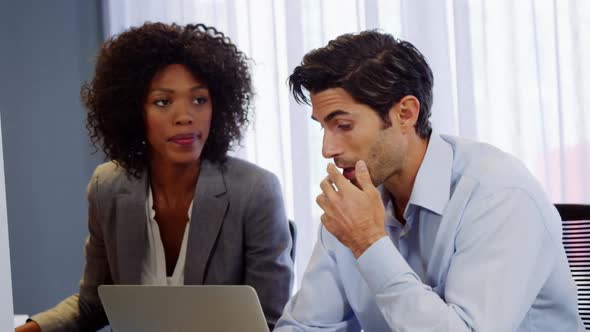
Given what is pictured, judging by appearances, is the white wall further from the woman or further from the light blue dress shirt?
the woman

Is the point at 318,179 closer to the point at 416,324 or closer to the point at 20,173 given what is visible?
the point at 20,173

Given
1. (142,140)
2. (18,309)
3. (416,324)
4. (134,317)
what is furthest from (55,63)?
(416,324)

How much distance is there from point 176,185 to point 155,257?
203 mm

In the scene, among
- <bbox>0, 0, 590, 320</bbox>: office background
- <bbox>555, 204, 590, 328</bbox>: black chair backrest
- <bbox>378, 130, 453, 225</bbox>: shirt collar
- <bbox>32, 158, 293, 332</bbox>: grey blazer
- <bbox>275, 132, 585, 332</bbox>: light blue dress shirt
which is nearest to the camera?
<bbox>275, 132, 585, 332</bbox>: light blue dress shirt

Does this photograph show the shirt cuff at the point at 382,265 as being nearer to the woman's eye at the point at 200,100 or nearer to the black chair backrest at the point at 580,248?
the black chair backrest at the point at 580,248

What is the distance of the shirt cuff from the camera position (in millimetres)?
1345

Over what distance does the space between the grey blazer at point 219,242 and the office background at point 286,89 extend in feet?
1.62

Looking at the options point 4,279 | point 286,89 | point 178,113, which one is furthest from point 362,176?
point 286,89

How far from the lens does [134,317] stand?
4.70 ft

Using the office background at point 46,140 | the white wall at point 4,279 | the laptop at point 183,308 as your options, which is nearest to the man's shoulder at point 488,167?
the laptop at point 183,308

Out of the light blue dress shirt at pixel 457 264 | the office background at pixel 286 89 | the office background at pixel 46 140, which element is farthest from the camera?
the office background at pixel 46 140

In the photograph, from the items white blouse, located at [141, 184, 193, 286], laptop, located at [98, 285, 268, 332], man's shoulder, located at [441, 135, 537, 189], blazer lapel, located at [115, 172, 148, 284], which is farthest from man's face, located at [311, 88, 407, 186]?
blazer lapel, located at [115, 172, 148, 284]

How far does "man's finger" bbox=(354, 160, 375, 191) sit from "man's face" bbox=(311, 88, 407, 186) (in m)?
0.02

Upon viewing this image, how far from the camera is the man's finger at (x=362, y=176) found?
4.83 ft
